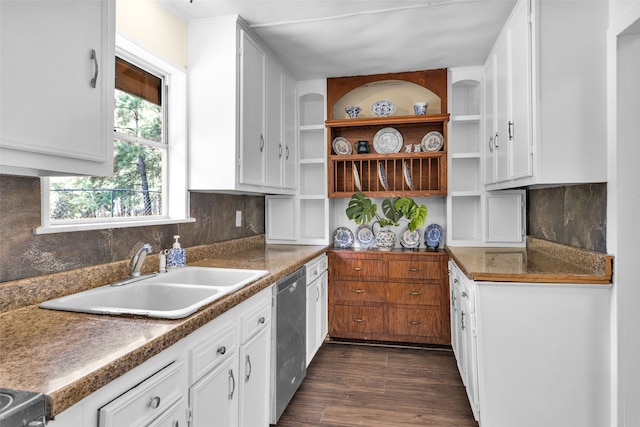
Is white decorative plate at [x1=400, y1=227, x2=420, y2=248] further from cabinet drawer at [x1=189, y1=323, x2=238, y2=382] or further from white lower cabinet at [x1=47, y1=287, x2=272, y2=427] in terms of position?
cabinet drawer at [x1=189, y1=323, x2=238, y2=382]

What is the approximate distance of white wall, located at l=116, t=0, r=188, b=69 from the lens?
6.19 ft

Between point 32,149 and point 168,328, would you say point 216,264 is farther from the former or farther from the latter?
point 32,149

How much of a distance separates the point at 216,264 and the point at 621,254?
2071mm

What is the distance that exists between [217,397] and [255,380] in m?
0.40

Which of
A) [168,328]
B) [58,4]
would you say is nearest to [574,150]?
[168,328]

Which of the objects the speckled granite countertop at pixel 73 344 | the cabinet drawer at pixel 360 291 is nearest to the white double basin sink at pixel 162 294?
the speckled granite countertop at pixel 73 344

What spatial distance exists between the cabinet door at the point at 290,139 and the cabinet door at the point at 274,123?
9cm

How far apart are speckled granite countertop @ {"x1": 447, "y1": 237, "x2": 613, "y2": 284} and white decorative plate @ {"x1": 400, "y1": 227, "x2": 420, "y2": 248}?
2.23 ft

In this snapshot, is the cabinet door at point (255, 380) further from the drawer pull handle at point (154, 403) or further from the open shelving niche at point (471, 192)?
the open shelving niche at point (471, 192)

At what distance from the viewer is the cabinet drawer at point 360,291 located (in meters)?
3.25

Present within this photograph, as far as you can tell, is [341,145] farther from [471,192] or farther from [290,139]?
[471,192]

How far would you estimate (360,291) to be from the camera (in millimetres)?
3283

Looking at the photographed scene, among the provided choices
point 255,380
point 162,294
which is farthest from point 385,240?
point 162,294

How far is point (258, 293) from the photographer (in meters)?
1.79
